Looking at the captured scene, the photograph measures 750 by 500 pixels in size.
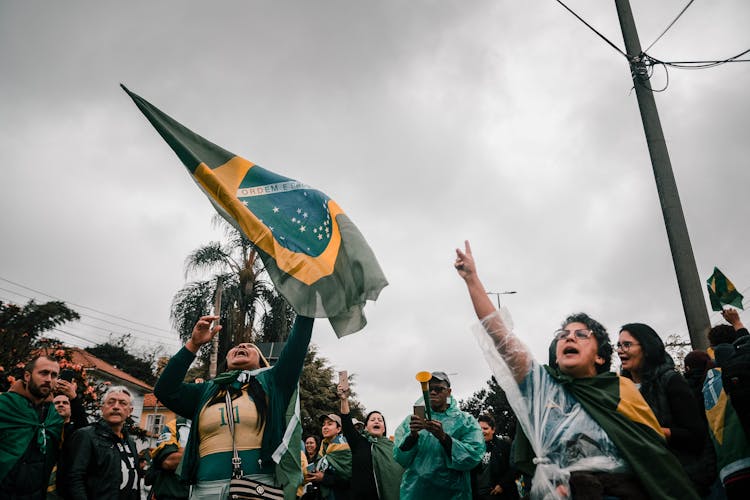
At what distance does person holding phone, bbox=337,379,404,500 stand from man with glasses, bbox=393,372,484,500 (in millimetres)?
1899

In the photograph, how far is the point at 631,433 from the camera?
2699mm

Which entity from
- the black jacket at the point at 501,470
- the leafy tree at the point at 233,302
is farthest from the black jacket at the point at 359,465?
the leafy tree at the point at 233,302

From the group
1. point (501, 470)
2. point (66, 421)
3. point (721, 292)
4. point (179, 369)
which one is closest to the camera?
point (179, 369)

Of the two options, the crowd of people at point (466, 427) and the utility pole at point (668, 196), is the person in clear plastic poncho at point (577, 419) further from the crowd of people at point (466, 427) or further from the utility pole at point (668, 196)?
the utility pole at point (668, 196)

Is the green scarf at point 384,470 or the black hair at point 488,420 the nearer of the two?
the green scarf at point 384,470

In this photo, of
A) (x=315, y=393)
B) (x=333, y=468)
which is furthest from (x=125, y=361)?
(x=333, y=468)

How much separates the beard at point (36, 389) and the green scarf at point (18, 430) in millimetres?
89

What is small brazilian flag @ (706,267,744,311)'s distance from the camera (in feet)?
20.8

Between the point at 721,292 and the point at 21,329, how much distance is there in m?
15.9

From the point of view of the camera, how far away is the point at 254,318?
25094mm

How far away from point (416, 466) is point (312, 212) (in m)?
2.50

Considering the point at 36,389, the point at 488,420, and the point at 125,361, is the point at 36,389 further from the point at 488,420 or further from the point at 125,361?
the point at 125,361

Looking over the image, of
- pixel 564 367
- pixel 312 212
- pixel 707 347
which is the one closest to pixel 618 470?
pixel 564 367

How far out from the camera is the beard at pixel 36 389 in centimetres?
457
